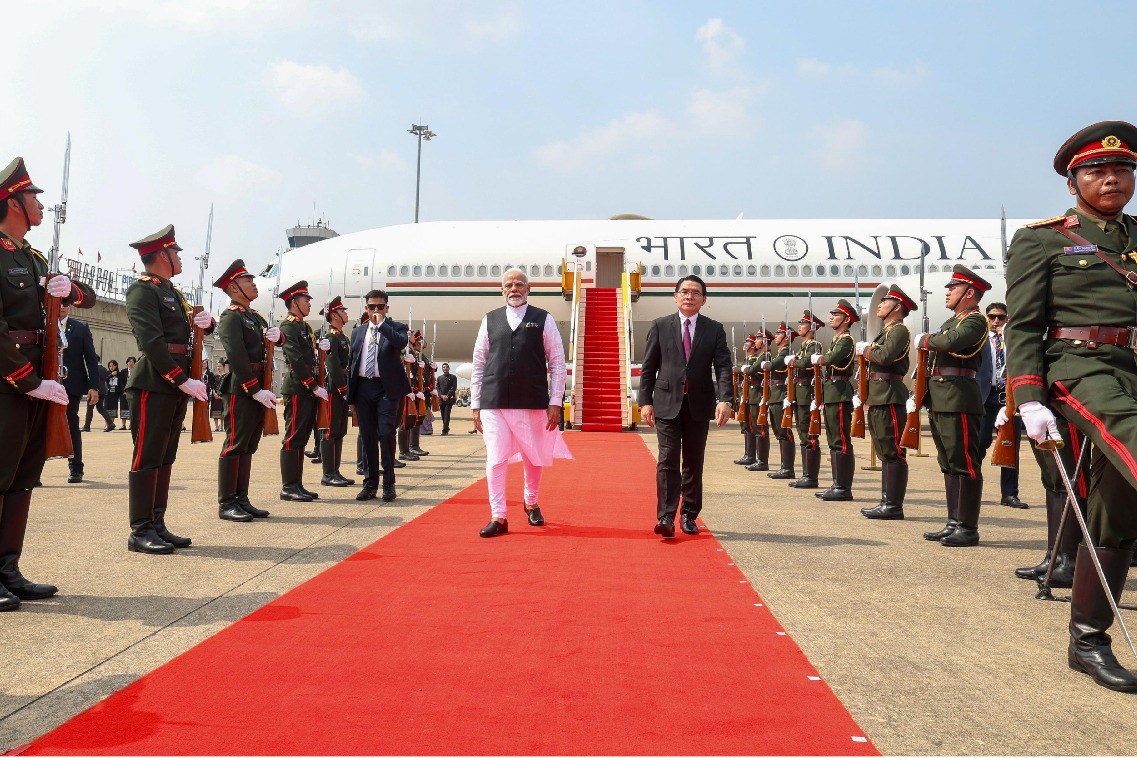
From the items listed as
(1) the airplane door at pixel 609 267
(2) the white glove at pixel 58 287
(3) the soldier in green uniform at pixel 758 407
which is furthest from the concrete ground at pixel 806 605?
(1) the airplane door at pixel 609 267

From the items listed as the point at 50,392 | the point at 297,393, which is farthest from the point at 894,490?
the point at 50,392

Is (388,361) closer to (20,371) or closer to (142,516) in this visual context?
(142,516)

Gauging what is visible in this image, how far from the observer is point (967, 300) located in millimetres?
5992

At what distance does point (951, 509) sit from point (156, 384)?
507cm

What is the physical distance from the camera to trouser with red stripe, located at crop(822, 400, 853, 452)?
26.4 ft

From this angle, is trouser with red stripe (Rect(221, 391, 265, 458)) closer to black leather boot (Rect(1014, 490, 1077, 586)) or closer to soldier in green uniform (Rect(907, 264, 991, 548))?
soldier in green uniform (Rect(907, 264, 991, 548))

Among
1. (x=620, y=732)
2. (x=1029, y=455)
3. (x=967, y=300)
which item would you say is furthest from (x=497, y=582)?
(x=1029, y=455)

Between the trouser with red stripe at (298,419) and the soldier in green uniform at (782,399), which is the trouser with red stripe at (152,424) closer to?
the trouser with red stripe at (298,419)

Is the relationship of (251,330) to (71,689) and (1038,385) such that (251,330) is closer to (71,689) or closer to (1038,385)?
(71,689)

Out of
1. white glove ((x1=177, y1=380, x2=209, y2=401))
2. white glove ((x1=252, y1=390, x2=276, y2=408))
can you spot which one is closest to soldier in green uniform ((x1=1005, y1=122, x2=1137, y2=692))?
white glove ((x1=177, y1=380, x2=209, y2=401))

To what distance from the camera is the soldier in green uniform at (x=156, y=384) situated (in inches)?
202

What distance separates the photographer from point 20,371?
12.8ft

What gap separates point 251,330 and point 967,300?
503cm

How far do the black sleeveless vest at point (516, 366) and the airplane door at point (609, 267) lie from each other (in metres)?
14.4
